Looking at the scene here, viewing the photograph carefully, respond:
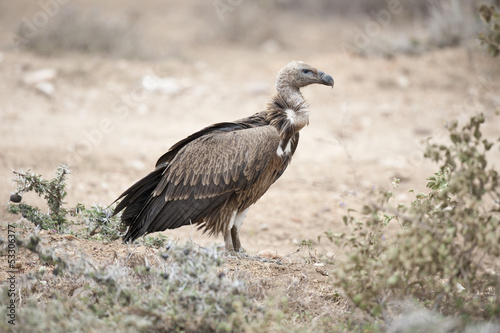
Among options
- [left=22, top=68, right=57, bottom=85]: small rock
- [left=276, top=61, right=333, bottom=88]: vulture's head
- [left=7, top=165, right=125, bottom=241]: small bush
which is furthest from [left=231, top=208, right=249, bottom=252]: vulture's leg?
[left=22, top=68, right=57, bottom=85]: small rock

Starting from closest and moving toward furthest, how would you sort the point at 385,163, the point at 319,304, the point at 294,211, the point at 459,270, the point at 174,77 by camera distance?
the point at 459,270
the point at 319,304
the point at 294,211
the point at 385,163
the point at 174,77

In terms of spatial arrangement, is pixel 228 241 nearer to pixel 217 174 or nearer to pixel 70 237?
pixel 217 174

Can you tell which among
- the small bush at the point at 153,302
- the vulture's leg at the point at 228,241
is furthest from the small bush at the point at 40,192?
the vulture's leg at the point at 228,241

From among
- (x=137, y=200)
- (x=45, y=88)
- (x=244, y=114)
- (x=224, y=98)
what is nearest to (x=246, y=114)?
(x=244, y=114)

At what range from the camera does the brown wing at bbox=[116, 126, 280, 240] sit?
183 inches

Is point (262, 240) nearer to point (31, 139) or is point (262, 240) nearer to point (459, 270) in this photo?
point (459, 270)

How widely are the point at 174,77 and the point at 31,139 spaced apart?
11.0ft

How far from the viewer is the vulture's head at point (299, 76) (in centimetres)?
511

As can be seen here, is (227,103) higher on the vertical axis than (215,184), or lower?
higher

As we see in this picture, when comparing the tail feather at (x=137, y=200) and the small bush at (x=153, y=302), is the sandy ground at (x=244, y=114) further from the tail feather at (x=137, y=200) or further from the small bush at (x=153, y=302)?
the small bush at (x=153, y=302)

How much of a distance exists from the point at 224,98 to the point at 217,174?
601 centimetres

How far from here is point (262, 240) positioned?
6.33 metres

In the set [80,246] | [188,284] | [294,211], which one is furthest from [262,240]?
[188,284]

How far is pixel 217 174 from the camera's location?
4684 millimetres
